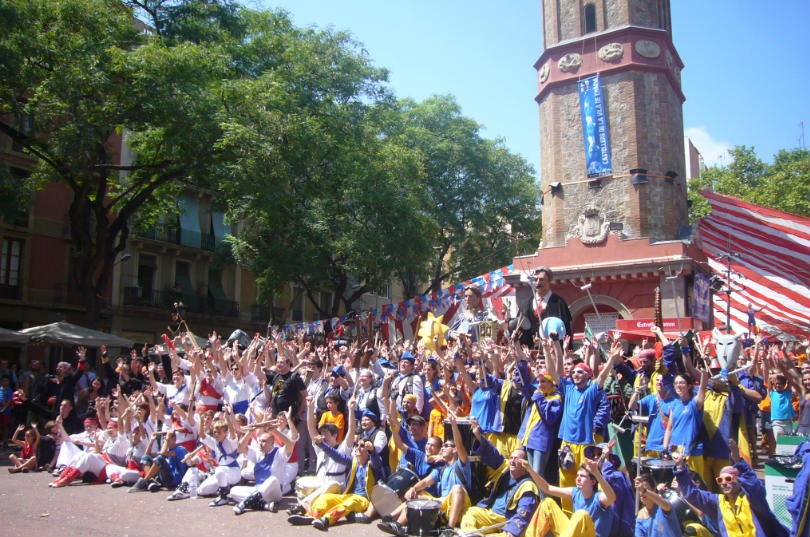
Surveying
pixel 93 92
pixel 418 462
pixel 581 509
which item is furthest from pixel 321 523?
pixel 93 92

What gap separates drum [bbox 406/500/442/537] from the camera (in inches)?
278

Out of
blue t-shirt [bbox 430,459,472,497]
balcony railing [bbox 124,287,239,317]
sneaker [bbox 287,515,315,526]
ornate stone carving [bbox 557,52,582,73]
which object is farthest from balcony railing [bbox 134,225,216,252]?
blue t-shirt [bbox 430,459,472,497]

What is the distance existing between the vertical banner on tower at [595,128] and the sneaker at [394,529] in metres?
20.2

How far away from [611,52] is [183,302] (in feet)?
66.2

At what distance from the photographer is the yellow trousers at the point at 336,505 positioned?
773 cm

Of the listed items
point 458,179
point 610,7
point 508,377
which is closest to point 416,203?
point 458,179

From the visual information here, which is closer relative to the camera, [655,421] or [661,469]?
[661,469]

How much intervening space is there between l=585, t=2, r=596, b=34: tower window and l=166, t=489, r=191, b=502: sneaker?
22.5 m

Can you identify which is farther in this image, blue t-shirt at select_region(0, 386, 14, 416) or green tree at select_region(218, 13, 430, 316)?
green tree at select_region(218, 13, 430, 316)

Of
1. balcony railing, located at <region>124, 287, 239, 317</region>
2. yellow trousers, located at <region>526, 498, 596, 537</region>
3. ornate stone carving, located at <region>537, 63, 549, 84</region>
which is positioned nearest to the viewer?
yellow trousers, located at <region>526, 498, 596, 537</region>

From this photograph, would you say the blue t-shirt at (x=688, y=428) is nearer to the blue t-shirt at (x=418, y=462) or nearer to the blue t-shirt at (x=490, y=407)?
the blue t-shirt at (x=490, y=407)

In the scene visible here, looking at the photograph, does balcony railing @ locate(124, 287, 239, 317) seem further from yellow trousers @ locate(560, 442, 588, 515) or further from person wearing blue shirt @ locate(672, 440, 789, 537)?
person wearing blue shirt @ locate(672, 440, 789, 537)

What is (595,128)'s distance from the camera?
82.6 feet

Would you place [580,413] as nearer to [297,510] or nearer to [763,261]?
[297,510]
